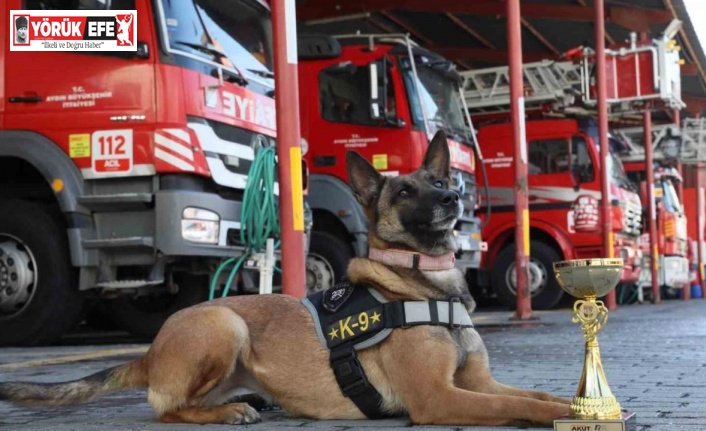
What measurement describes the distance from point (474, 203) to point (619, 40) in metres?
11.5

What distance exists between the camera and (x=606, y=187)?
576 inches

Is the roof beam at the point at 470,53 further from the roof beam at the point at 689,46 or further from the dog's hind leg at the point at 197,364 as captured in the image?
the dog's hind leg at the point at 197,364

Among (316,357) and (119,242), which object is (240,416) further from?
(119,242)

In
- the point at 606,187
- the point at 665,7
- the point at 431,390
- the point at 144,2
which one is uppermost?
the point at 665,7

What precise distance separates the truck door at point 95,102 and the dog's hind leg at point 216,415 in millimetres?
3775

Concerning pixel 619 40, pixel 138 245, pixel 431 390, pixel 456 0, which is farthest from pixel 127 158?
pixel 619 40

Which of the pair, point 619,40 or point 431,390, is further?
point 619,40

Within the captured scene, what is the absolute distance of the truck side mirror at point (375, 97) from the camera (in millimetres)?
10203

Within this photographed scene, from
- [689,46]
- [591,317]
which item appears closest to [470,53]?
[689,46]

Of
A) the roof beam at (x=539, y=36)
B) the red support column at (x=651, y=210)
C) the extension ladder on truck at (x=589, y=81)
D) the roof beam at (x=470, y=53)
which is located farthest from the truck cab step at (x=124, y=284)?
the roof beam at (x=470, y=53)

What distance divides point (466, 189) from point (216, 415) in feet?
28.0

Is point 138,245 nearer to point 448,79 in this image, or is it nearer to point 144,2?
point 144,2

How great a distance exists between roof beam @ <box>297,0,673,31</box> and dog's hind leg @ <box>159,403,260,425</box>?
13.1 meters

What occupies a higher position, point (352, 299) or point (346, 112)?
point (346, 112)
